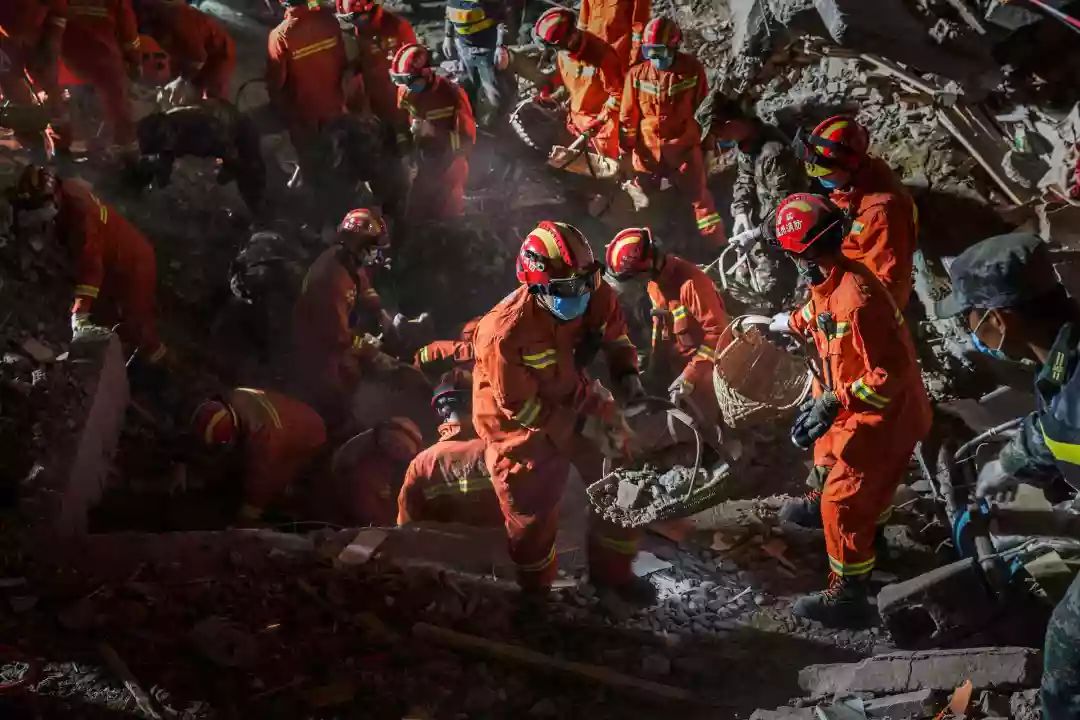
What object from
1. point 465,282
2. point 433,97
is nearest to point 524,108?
point 433,97

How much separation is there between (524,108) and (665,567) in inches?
209

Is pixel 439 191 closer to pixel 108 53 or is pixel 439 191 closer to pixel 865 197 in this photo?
pixel 108 53

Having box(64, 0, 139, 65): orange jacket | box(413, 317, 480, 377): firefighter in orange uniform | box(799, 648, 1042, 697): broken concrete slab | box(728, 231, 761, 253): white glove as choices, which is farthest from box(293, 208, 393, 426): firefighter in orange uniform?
box(799, 648, 1042, 697): broken concrete slab

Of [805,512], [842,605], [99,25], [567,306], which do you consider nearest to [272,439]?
[567,306]

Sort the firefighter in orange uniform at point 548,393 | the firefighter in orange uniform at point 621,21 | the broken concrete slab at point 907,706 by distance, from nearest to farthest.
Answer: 1. the broken concrete slab at point 907,706
2. the firefighter in orange uniform at point 548,393
3. the firefighter in orange uniform at point 621,21

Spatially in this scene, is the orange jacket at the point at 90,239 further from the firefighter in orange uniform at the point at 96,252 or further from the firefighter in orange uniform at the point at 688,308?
the firefighter in orange uniform at the point at 688,308

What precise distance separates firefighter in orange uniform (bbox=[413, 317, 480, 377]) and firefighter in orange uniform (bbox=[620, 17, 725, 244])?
107 inches

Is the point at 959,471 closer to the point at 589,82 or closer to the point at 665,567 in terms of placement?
the point at 665,567

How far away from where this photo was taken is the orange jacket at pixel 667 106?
7.00 metres

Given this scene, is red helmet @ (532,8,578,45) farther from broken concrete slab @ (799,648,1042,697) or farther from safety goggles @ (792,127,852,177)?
broken concrete slab @ (799,648,1042,697)

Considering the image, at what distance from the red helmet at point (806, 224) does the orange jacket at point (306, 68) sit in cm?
475

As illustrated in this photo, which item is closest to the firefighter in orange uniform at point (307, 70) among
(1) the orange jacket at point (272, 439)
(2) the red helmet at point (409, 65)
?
(2) the red helmet at point (409, 65)

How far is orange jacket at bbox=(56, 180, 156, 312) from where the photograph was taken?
567cm

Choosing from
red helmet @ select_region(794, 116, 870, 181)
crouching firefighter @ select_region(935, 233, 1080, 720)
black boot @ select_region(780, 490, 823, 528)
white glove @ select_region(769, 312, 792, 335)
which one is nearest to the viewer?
crouching firefighter @ select_region(935, 233, 1080, 720)
